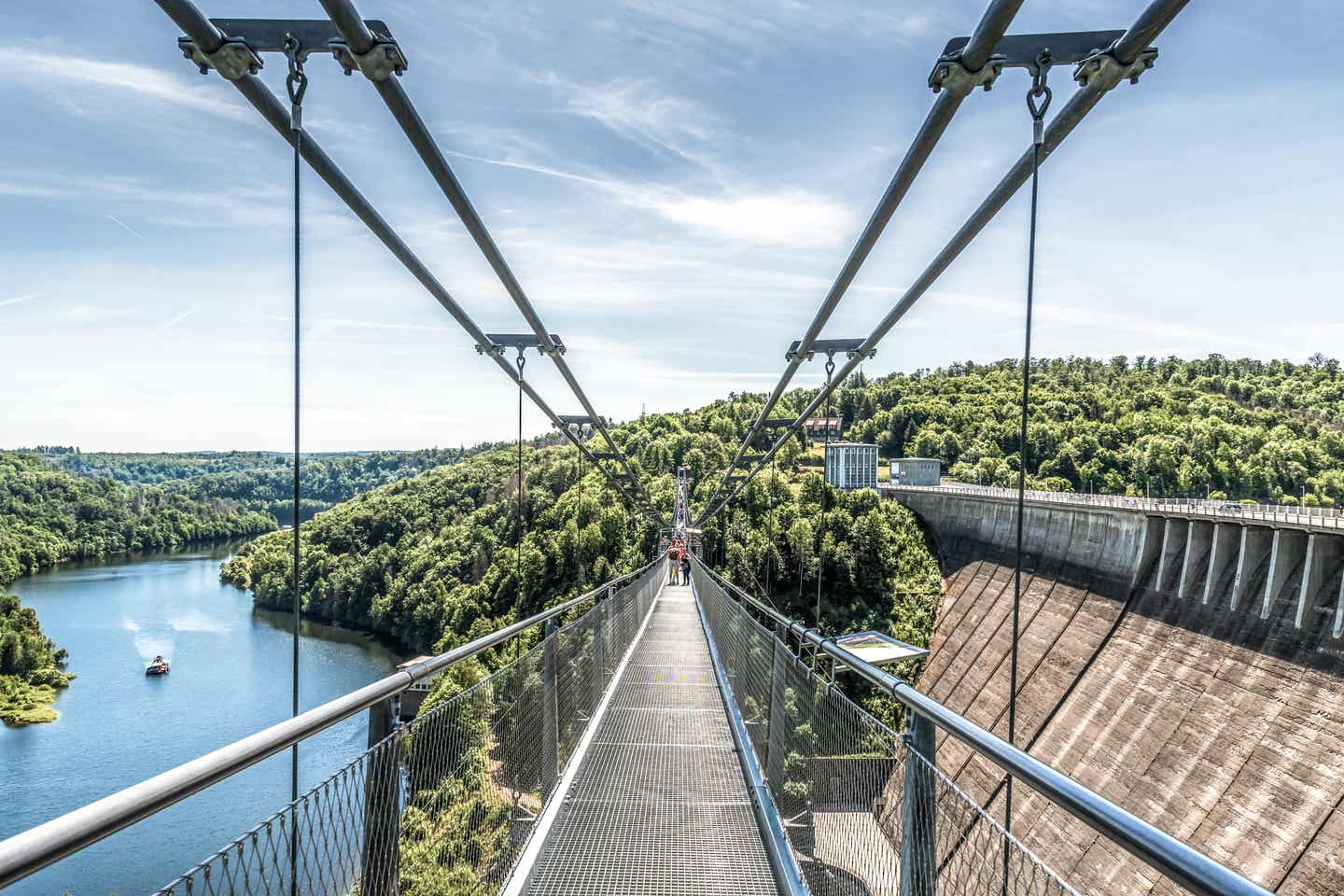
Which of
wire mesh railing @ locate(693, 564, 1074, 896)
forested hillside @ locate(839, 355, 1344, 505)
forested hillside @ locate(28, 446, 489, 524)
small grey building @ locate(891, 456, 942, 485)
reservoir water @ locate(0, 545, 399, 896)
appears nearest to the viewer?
wire mesh railing @ locate(693, 564, 1074, 896)

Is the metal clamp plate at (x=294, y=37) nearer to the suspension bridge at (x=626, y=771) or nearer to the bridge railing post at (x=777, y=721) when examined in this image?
the suspension bridge at (x=626, y=771)

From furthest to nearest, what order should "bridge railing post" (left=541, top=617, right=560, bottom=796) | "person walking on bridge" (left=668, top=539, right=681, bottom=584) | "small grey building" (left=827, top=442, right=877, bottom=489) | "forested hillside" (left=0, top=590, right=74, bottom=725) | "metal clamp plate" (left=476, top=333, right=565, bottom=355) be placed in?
"small grey building" (left=827, top=442, right=877, bottom=489) → "forested hillside" (left=0, top=590, right=74, bottom=725) → "person walking on bridge" (left=668, top=539, right=681, bottom=584) → "metal clamp plate" (left=476, top=333, right=565, bottom=355) → "bridge railing post" (left=541, top=617, right=560, bottom=796)

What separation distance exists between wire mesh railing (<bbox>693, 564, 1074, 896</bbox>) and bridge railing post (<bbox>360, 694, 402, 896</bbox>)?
39.4 inches

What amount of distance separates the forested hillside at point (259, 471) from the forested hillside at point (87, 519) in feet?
9.93

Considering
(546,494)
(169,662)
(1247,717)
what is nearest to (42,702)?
(169,662)

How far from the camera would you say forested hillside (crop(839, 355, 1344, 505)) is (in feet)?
150

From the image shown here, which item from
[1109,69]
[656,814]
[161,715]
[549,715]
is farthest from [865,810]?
[161,715]

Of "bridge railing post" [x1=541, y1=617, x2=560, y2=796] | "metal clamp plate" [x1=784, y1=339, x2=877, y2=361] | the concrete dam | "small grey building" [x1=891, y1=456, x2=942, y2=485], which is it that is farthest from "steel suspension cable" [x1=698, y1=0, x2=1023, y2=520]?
"small grey building" [x1=891, y1=456, x2=942, y2=485]

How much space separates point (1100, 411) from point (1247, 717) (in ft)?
167

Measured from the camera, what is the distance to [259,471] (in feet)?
280

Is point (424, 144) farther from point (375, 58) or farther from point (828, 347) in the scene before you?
point (828, 347)

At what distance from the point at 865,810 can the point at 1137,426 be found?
5975 cm

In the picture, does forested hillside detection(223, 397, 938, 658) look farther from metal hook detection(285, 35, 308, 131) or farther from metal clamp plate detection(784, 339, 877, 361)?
metal hook detection(285, 35, 308, 131)

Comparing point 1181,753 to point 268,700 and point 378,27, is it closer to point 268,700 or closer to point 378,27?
point 378,27
